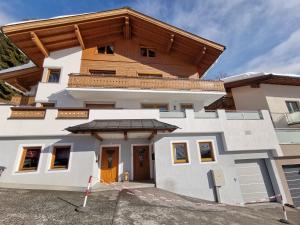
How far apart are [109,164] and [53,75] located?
913 centimetres

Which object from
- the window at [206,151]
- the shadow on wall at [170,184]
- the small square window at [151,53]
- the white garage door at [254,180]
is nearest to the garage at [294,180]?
the white garage door at [254,180]

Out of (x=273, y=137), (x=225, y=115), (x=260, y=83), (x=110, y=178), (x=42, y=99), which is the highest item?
(x=260, y=83)

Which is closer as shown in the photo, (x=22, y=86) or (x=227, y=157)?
(x=227, y=157)

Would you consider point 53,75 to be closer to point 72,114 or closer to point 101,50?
point 101,50

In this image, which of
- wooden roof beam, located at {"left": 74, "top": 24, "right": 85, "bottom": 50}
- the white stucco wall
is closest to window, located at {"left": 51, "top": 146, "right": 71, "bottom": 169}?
wooden roof beam, located at {"left": 74, "top": 24, "right": 85, "bottom": 50}

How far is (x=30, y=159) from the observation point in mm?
9672

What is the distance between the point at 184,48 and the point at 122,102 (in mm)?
8521

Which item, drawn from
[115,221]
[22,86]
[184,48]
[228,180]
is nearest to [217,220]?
[115,221]

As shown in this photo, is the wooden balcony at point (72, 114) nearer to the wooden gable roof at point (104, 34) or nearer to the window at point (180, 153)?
the window at point (180, 153)

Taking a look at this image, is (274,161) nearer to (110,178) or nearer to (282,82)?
(282,82)

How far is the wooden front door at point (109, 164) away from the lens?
11164mm

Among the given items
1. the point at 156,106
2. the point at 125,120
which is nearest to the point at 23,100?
the point at 125,120

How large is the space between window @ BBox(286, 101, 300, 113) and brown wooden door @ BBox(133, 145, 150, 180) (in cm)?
1461

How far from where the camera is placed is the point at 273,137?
11859mm
